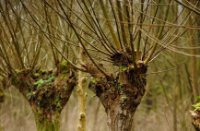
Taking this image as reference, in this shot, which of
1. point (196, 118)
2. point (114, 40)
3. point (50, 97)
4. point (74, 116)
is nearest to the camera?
point (196, 118)

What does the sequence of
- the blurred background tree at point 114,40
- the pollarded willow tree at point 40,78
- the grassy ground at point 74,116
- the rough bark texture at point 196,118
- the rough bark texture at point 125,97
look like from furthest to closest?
1. the grassy ground at point 74,116
2. the pollarded willow tree at point 40,78
3. the rough bark texture at point 125,97
4. the blurred background tree at point 114,40
5. the rough bark texture at point 196,118

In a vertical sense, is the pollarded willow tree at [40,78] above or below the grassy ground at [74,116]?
above

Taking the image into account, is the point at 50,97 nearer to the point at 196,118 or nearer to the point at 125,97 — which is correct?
the point at 125,97

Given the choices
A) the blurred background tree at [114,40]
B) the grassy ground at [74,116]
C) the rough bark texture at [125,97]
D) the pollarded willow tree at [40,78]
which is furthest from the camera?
the grassy ground at [74,116]

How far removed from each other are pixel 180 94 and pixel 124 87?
9.72m

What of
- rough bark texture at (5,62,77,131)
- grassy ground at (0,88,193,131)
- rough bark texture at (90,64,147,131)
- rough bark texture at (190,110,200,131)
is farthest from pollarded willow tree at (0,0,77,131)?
grassy ground at (0,88,193,131)

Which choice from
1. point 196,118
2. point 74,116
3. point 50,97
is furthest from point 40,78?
point 74,116

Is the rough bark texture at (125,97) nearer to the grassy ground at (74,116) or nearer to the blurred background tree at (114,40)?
the blurred background tree at (114,40)

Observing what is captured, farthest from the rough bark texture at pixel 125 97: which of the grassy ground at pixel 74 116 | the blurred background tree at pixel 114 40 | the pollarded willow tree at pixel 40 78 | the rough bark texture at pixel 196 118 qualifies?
the grassy ground at pixel 74 116

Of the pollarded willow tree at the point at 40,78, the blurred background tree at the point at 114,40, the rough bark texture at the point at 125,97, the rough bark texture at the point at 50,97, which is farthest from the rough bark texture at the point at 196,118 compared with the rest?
the rough bark texture at the point at 50,97

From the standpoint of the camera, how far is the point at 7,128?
906 inches

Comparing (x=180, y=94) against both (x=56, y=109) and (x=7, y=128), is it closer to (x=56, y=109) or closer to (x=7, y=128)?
(x=56, y=109)

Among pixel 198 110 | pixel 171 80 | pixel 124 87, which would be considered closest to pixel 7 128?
pixel 171 80

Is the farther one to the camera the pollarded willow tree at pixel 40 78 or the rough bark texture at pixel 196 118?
the pollarded willow tree at pixel 40 78
